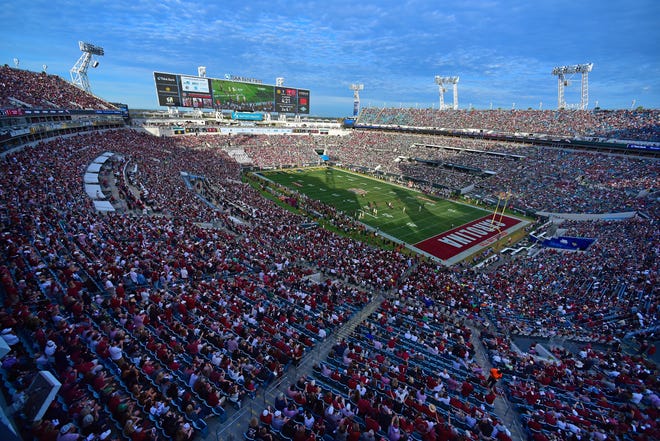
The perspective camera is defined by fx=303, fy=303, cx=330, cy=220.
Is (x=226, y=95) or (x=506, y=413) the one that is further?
(x=226, y=95)

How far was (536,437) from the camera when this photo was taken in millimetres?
8062

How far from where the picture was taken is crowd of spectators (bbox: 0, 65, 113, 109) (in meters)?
30.5

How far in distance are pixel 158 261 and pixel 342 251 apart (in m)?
12.2

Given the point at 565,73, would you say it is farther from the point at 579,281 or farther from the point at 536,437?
the point at 536,437

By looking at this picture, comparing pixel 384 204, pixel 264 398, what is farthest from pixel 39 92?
pixel 264 398

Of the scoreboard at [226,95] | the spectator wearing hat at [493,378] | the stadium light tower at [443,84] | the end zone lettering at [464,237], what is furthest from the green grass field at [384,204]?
the stadium light tower at [443,84]

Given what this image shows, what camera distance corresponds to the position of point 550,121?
53.9 meters

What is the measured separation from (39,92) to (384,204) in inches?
1708

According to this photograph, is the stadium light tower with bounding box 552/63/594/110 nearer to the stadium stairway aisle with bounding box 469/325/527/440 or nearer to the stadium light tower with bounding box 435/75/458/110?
the stadium light tower with bounding box 435/75/458/110

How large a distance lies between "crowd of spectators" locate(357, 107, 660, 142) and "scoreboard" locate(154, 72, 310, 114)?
28.0 m

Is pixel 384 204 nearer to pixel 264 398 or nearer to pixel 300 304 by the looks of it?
pixel 300 304

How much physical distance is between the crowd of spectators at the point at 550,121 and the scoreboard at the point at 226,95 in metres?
28.0

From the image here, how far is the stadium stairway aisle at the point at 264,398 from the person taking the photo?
721cm

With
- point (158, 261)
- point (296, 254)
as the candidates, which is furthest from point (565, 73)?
Result: point (158, 261)
